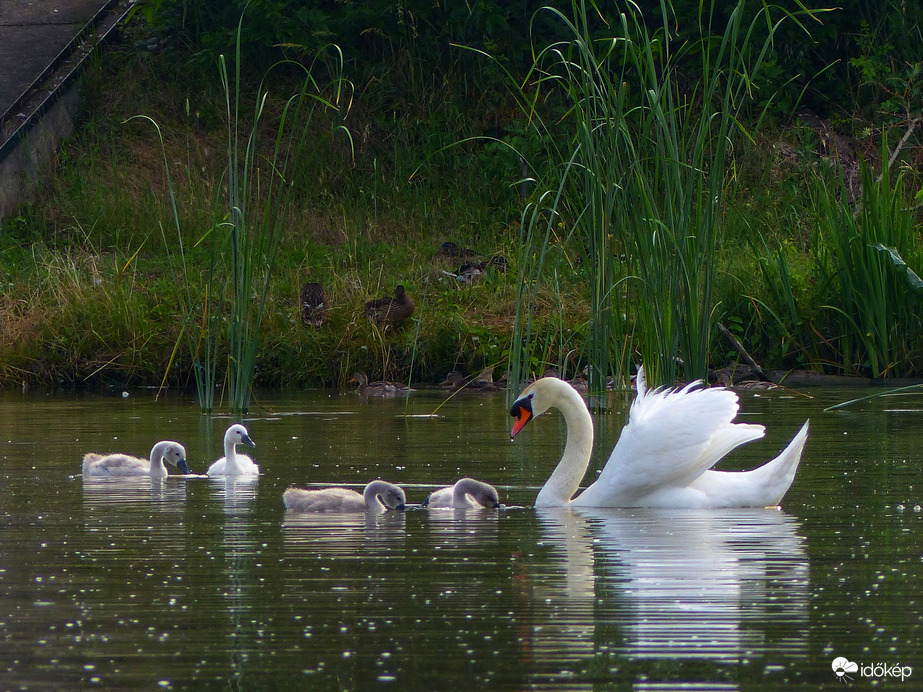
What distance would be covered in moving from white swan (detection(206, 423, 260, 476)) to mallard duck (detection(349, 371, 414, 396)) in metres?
4.91

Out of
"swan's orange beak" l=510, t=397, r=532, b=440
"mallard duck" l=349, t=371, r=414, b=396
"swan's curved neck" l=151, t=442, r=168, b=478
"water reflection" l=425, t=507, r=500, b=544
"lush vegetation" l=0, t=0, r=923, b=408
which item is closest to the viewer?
"water reflection" l=425, t=507, r=500, b=544

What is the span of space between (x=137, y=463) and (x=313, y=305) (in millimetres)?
6700

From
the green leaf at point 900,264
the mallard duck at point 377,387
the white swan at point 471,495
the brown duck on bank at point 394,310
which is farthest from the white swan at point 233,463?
the brown duck on bank at point 394,310

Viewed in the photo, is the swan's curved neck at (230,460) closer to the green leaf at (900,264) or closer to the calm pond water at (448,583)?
the calm pond water at (448,583)

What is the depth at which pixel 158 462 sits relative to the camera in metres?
7.94

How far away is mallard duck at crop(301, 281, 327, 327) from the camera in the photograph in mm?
14352

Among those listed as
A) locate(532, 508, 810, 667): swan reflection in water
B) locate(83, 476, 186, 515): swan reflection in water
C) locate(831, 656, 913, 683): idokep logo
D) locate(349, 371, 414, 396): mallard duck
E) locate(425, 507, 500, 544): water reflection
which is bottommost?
locate(831, 656, 913, 683): idokep logo

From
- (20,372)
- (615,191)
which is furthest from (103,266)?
(615,191)

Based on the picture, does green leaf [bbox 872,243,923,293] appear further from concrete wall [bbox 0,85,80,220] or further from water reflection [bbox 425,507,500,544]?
concrete wall [bbox 0,85,80,220]

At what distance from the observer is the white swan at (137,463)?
767 centimetres

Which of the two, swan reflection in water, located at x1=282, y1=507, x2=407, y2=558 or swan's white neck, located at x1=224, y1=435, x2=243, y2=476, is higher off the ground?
swan's white neck, located at x1=224, y1=435, x2=243, y2=476

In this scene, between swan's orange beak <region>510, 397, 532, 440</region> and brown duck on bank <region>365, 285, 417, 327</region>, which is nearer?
swan's orange beak <region>510, 397, 532, 440</region>

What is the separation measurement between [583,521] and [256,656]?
8.57ft

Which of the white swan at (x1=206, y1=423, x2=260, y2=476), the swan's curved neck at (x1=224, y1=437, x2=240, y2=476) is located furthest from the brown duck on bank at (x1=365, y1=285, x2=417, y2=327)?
the swan's curved neck at (x1=224, y1=437, x2=240, y2=476)
